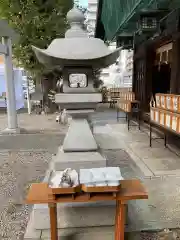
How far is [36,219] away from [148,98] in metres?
7.54

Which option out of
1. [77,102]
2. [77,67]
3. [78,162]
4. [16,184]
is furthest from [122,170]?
[77,67]

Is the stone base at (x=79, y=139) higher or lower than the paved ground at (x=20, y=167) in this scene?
higher

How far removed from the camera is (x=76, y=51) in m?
2.94

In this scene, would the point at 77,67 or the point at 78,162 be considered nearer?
the point at 78,162

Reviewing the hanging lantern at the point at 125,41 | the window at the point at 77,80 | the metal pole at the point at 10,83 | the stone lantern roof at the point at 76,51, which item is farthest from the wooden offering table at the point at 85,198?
the hanging lantern at the point at 125,41

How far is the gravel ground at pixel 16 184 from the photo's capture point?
3268mm

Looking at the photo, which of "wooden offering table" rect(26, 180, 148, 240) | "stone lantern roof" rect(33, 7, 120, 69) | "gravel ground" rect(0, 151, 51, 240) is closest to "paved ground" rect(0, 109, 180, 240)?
"gravel ground" rect(0, 151, 51, 240)

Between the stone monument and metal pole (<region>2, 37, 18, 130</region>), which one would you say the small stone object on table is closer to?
the stone monument

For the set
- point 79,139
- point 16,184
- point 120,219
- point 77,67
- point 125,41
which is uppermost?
point 125,41

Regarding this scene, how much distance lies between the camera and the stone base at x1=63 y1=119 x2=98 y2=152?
3248 millimetres

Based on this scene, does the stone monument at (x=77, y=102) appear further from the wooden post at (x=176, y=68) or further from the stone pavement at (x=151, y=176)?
the wooden post at (x=176, y=68)

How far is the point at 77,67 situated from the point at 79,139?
95cm

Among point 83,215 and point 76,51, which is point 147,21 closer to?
point 76,51

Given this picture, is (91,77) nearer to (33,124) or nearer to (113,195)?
(113,195)
